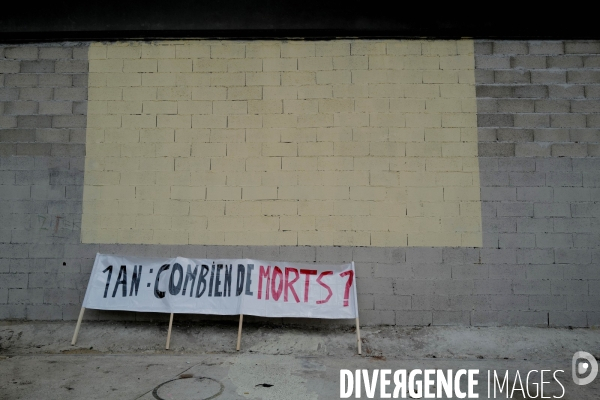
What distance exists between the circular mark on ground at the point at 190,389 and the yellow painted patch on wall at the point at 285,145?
2090 millimetres

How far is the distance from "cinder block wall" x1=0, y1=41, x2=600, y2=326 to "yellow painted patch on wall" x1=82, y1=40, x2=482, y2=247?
9 cm

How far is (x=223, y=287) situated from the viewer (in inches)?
221

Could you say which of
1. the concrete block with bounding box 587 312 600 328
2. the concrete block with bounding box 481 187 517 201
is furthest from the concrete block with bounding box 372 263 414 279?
the concrete block with bounding box 587 312 600 328

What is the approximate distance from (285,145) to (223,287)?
211 cm

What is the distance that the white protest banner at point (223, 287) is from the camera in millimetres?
5520

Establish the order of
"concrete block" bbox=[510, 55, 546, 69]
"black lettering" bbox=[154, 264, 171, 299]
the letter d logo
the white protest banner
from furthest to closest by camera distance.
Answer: "concrete block" bbox=[510, 55, 546, 69], "black lettering" bbox=[154, 264, 171, 299], the white protest banner, the letter d logo

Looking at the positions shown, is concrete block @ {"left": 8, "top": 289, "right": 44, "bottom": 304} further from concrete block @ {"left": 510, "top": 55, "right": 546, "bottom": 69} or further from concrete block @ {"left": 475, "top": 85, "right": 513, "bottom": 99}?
concrete block @ {"left": 510, "top": 55, "right": 546, "bottom": 69}

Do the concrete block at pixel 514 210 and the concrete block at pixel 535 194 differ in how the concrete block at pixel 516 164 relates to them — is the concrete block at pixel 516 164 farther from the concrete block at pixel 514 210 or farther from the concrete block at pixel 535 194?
the concrete block at pixel 514 210

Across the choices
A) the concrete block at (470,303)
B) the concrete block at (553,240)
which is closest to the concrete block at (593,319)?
the concrete block at (553,240)

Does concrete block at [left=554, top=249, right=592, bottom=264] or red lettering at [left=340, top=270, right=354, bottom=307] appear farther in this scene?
concrete block at [left=554, top=249, right=592, bottom=264]

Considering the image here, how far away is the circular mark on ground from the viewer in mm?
3988

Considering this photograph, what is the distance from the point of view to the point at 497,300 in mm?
5871

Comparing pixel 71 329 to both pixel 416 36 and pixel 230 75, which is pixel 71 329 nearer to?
pixel 230 75

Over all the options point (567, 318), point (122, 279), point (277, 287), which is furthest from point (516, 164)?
point (122, 279)
